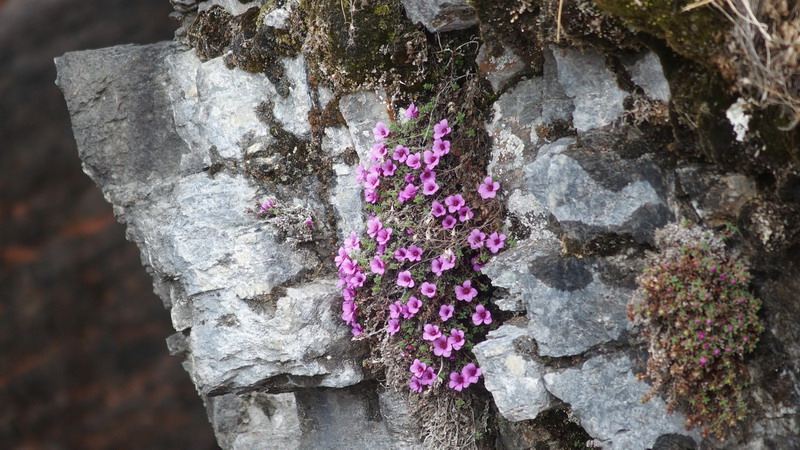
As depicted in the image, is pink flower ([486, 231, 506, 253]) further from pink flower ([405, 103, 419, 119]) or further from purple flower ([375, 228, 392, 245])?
pink flower ([405, 103, 419, 119])

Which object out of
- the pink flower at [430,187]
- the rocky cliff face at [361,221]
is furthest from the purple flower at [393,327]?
the pink flower at [430,187]

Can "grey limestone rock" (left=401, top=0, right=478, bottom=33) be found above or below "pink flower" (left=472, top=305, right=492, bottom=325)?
above

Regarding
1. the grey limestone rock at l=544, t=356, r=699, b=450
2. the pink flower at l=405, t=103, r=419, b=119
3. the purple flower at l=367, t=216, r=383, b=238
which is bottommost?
the grey limestone rock at l=544, t=356, r=699, b=450

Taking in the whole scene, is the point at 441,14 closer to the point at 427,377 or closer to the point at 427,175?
the point at 427,175

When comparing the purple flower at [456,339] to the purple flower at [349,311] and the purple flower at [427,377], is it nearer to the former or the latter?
the purple flower at [427,377]

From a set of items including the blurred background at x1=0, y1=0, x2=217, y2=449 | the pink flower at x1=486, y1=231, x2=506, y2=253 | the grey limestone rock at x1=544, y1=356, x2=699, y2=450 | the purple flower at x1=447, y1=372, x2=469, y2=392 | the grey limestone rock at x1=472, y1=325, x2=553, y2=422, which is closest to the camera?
the grey limestone rock at x1=544, y1=356, x2=699, y2=450

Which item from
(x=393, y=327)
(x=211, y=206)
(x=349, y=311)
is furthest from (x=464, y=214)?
(x=211, y=206)

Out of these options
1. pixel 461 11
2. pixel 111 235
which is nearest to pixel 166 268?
pixel 461 11

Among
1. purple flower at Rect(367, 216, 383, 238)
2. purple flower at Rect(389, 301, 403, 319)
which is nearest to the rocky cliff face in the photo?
purple flower at Rect(367, 216, 383, 238)

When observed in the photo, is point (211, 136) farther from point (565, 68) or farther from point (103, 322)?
point (103, 322)
